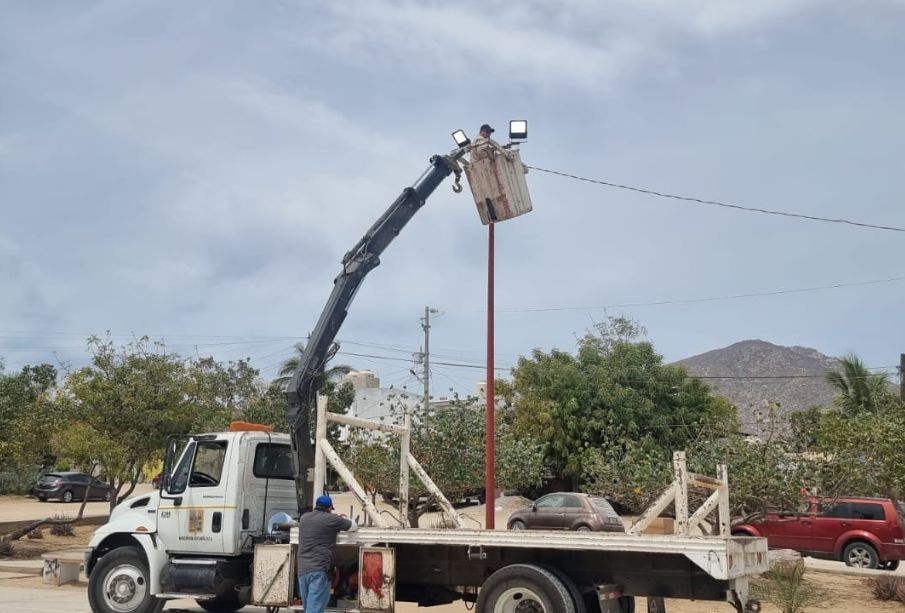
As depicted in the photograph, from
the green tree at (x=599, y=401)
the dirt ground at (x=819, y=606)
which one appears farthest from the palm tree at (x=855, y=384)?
the dirt ground at (x=819, y=606)

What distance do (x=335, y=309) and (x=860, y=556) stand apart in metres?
13.9

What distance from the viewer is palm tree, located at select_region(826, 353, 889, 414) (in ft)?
110

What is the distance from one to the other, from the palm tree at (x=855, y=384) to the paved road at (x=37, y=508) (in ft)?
94.0

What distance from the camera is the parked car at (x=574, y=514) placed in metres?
22.6

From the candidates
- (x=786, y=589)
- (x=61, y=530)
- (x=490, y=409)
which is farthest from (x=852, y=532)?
(x=61, y=530)

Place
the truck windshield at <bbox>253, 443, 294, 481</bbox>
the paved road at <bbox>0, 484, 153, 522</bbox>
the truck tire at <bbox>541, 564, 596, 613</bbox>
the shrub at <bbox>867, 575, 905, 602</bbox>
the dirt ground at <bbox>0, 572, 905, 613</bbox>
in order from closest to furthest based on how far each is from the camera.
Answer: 1. the truck tire at <bbox>541, 564, 596, 613</bbox>
2. the truck windshield at <bbox>253, 443, 294, 481</bbox>
3. the dirt ground at <bbox>0, 572, 905, 613</bbox>
4. the shrub at <bbox>867, 575, 905, 602</bbox>
5. the paved road at <bbox>0, 484, 153, 522</bbox>

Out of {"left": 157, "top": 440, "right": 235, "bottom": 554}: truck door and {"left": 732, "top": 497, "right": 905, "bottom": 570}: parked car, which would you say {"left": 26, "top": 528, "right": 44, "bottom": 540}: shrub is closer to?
{"left": 157, "top": 440, "right": 235, "bottom": 554}: truck door

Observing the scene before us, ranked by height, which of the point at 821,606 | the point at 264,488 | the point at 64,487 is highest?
the point at 64,487

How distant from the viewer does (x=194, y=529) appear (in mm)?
10562

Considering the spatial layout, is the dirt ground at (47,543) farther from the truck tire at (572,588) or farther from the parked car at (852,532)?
the parked car at (852,532)

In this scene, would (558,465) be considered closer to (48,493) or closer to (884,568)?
(884,568)

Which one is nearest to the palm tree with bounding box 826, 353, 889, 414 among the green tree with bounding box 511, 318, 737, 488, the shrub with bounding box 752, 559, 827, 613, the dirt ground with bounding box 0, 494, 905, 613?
the green tree with bounding box 511, 318, 737, 488

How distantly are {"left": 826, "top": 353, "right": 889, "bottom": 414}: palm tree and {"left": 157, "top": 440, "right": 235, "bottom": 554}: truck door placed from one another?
2868 centimetres

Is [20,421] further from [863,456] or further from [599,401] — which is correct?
[599,401]
